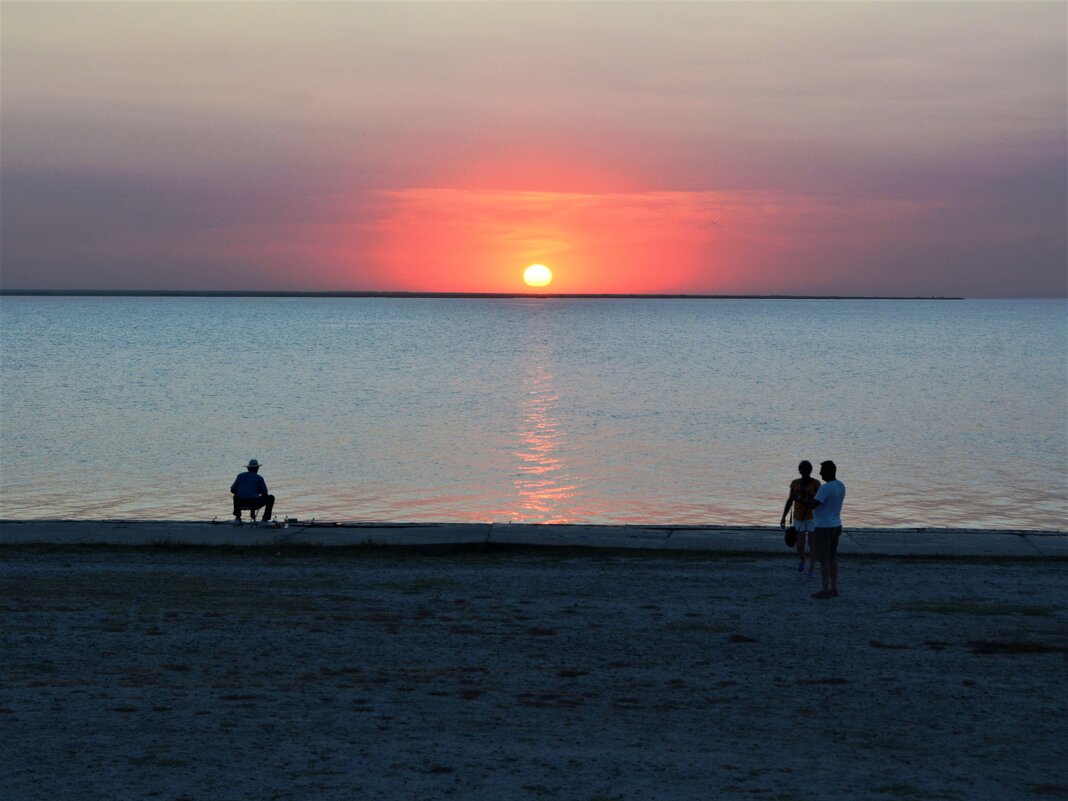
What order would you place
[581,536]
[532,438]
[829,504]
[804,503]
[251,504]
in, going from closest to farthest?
→ [829,504]
[804,503]
[581,536]
[251,504]
[532,438]

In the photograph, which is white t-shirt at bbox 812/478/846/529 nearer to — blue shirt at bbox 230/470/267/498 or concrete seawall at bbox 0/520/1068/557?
concrete seawall at bbox 0/520/1068/557

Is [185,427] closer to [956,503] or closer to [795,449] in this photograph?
[795,449]

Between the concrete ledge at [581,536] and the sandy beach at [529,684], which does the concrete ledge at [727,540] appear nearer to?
the concrete ledge at [581,536]

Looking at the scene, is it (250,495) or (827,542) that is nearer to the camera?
(827,542)

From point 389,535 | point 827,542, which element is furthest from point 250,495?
point 827,542

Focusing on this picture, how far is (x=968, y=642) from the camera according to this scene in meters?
11.4

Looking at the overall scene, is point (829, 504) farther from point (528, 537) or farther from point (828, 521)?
point (528, 537)

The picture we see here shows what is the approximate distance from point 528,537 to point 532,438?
2573cm

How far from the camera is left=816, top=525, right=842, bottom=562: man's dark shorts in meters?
13.1

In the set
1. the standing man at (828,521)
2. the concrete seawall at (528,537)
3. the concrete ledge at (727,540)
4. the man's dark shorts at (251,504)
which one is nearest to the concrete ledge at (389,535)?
the concrete seawall at (528,537)

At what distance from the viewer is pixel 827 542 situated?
13.1 meters

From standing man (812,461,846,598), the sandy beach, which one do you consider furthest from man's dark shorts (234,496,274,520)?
standing man (812,461,846,598)

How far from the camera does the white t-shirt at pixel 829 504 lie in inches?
513

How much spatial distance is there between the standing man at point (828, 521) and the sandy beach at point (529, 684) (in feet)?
1.04
